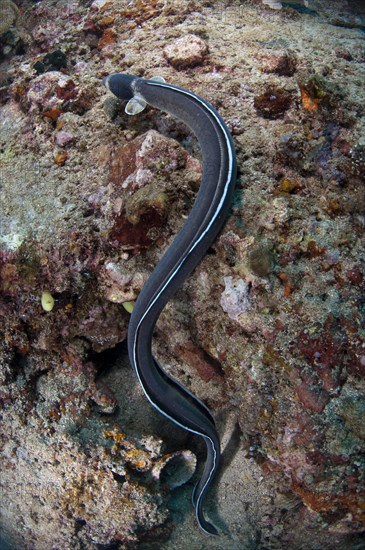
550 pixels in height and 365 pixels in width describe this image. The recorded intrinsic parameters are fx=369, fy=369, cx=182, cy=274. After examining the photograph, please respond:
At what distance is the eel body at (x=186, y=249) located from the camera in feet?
9.33

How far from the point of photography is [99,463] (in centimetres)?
351

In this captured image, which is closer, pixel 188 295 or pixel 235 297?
pixel 235 297

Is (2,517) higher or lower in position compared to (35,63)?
lower

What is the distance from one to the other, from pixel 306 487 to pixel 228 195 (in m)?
2.31

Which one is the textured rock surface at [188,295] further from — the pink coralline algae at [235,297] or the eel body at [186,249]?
the eel body at [186,249]

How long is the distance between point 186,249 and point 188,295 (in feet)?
1.93

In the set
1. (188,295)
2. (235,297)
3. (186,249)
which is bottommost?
(188,295)

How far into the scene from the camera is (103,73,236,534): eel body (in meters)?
2.84

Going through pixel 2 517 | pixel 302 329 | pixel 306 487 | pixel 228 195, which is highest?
pixel 228 195

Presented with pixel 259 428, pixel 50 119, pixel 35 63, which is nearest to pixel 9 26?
pixel 35 63

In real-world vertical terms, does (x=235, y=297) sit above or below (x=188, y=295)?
above

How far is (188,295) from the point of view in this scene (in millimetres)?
3279

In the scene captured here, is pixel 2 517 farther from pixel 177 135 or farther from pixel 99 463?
pixel 177 135

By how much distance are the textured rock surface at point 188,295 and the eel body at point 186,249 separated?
0.22m
